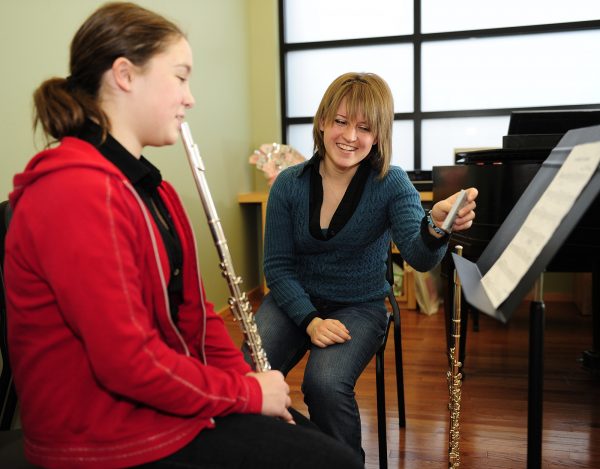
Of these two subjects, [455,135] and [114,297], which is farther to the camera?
[455,135]

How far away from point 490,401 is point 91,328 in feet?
6.18

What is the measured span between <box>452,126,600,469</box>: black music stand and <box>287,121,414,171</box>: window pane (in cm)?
306

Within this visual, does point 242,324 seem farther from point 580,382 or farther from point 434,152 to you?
point 434,152

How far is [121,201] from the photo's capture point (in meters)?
0.82

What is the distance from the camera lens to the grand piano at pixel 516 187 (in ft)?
5.91

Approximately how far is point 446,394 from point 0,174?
5.86ft

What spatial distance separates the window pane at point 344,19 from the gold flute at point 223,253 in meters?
3.24

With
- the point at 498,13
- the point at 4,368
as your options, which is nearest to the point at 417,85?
the point at 498,13

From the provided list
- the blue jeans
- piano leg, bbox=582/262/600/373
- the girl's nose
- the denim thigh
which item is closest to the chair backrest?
the blue jeans

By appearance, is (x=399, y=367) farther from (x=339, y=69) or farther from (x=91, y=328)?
(x=339, y=69)

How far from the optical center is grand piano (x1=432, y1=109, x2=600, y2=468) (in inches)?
70.9

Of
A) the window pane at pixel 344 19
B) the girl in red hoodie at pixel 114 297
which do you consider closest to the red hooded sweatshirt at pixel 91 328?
the girl in red hoodie at pixel 114 297

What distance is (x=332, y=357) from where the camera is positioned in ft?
4.77

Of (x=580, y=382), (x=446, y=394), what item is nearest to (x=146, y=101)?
(x=446, y=394)
